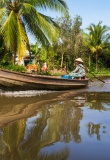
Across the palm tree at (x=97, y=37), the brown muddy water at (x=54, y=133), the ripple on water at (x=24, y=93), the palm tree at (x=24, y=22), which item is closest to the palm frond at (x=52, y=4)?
the palm tree at (x=24, y=22)

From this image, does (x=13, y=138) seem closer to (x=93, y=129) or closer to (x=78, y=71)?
(x=93, y=129)

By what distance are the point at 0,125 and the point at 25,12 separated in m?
9.80

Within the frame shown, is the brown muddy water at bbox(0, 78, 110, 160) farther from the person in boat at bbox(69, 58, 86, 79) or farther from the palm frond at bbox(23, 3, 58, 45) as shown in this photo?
the palm frond at bbox(23, 3, 58, 45)

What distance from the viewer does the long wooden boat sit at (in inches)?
450

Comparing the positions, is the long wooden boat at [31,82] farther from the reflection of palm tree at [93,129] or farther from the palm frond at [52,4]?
the reflection of palm tree at [93,129]

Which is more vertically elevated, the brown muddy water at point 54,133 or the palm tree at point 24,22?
the palm tree at point 24,22

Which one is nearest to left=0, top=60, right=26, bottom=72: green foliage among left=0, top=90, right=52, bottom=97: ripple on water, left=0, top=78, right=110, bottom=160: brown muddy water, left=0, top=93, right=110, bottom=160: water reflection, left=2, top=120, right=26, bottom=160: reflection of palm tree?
left=0, top=90, right=52, bottom=97: ripple on water

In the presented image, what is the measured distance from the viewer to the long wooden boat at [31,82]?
11.4m

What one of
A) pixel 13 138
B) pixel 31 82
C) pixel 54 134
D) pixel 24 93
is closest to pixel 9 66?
pixel 24 93

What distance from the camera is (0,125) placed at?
5.97 metres

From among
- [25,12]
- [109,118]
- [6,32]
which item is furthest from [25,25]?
[109,118]

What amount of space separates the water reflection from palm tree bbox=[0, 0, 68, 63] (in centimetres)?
637

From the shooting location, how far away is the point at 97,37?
31156mm

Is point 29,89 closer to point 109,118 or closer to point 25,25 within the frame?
point 25,25
